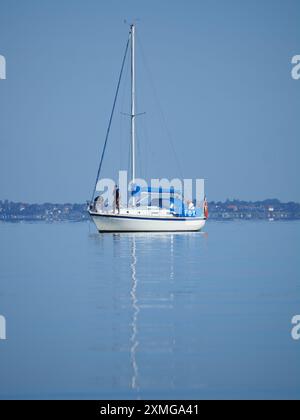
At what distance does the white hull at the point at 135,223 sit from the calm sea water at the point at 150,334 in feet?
118

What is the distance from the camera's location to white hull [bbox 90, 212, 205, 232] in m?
72.6

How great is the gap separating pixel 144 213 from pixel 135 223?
4.07 ft

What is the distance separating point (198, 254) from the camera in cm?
4859

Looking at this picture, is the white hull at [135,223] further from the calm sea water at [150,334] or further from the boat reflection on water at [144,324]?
the calm sea water at [150,334]

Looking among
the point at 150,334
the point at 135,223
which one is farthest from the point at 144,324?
the point at 135,223

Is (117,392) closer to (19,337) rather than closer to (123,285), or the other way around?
(19,337)

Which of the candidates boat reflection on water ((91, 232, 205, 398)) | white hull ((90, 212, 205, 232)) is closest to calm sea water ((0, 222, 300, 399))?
boat reflection on water ((91, 232, 205, 398))

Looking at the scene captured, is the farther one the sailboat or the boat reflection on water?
the sailboat

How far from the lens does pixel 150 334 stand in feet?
62.6

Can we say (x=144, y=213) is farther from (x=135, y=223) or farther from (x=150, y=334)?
(x=150, y=334)

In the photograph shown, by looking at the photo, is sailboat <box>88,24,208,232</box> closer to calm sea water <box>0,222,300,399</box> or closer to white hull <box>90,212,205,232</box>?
white hull <box>90,212,205,232</box>

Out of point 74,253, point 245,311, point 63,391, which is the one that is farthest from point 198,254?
point 63,391

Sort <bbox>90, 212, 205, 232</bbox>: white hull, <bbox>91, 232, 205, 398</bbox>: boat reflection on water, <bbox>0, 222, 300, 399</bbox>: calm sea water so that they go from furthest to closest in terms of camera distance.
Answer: <bbox>90, 212, 205, 232</bbox>: white hull, <bbox>91, 232, 205, 398</bbox>: boat reflection on water, <bbox>0, 222, 300, 399</bbox>: calm sea water
